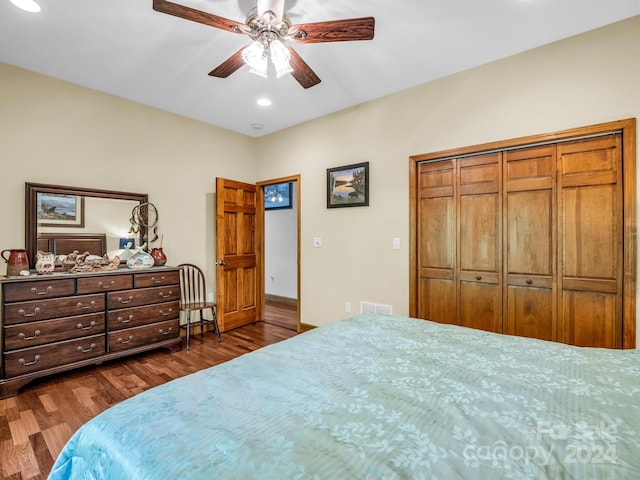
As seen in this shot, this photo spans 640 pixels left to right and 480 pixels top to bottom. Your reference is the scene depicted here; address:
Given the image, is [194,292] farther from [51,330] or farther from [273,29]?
[273,29]

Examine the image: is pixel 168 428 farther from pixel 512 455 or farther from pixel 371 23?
pixel 371 23

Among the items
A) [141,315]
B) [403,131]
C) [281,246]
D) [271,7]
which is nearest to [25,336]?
[141,315]

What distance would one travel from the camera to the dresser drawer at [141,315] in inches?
115

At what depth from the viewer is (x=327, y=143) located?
385cm

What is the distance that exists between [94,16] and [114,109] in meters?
1.33

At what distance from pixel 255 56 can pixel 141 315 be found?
102 inches

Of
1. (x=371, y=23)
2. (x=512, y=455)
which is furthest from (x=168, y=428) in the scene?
(x=371, y=23)

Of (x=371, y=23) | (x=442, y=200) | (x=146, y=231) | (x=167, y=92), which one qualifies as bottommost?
(x=146, y=231)

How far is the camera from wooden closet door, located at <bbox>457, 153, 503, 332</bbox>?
2.73m

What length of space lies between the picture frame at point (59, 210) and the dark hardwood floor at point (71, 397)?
138 cm

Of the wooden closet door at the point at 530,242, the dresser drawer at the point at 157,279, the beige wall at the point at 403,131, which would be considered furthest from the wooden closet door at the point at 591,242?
the dresser drawer at the point at 157,279

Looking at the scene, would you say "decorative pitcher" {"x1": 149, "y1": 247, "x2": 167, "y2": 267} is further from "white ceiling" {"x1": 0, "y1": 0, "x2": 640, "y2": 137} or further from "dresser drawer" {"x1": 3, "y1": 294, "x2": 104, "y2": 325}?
"white ceiling" {"x1": 0, "y1": 0, "x2": 640, "y2": 137}

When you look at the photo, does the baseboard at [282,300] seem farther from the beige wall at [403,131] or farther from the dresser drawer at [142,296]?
the dresser drawer at [142,296]

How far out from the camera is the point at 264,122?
4066 mm
